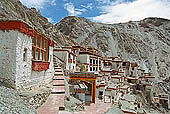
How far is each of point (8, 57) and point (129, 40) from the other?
6766 centimetres

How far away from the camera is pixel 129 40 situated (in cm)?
6912

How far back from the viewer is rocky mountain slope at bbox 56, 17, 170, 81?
62125mm

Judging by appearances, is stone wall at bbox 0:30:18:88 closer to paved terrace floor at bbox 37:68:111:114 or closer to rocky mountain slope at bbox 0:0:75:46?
paved terrace floor at bbox 37:68:111:114

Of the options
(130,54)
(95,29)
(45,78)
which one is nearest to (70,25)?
(95,29)

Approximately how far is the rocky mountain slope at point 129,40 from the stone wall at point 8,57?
5573 cm

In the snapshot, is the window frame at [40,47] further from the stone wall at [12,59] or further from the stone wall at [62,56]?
the stone wall at [62,56]

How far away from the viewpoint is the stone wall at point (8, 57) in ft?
23.6

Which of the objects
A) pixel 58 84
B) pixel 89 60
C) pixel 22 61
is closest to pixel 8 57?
pixel 22 61

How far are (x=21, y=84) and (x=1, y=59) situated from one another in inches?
66.8

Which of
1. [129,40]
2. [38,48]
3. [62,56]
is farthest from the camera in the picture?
[129,40]

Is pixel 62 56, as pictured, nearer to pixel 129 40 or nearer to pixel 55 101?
pixel 55 101

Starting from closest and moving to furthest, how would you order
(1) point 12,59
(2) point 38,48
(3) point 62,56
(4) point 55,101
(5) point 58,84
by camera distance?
(1) point 12,59, (4) point 55,101, (2) point 38,48, (5) point 58,84, (3) point 62,56

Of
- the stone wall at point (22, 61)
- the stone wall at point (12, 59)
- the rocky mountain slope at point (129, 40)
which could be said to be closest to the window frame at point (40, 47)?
the stone wall at point (22, 61)

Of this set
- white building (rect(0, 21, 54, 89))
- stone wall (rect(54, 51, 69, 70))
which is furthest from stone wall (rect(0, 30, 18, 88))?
stone wall (rect(54, 51, 69, 70))
